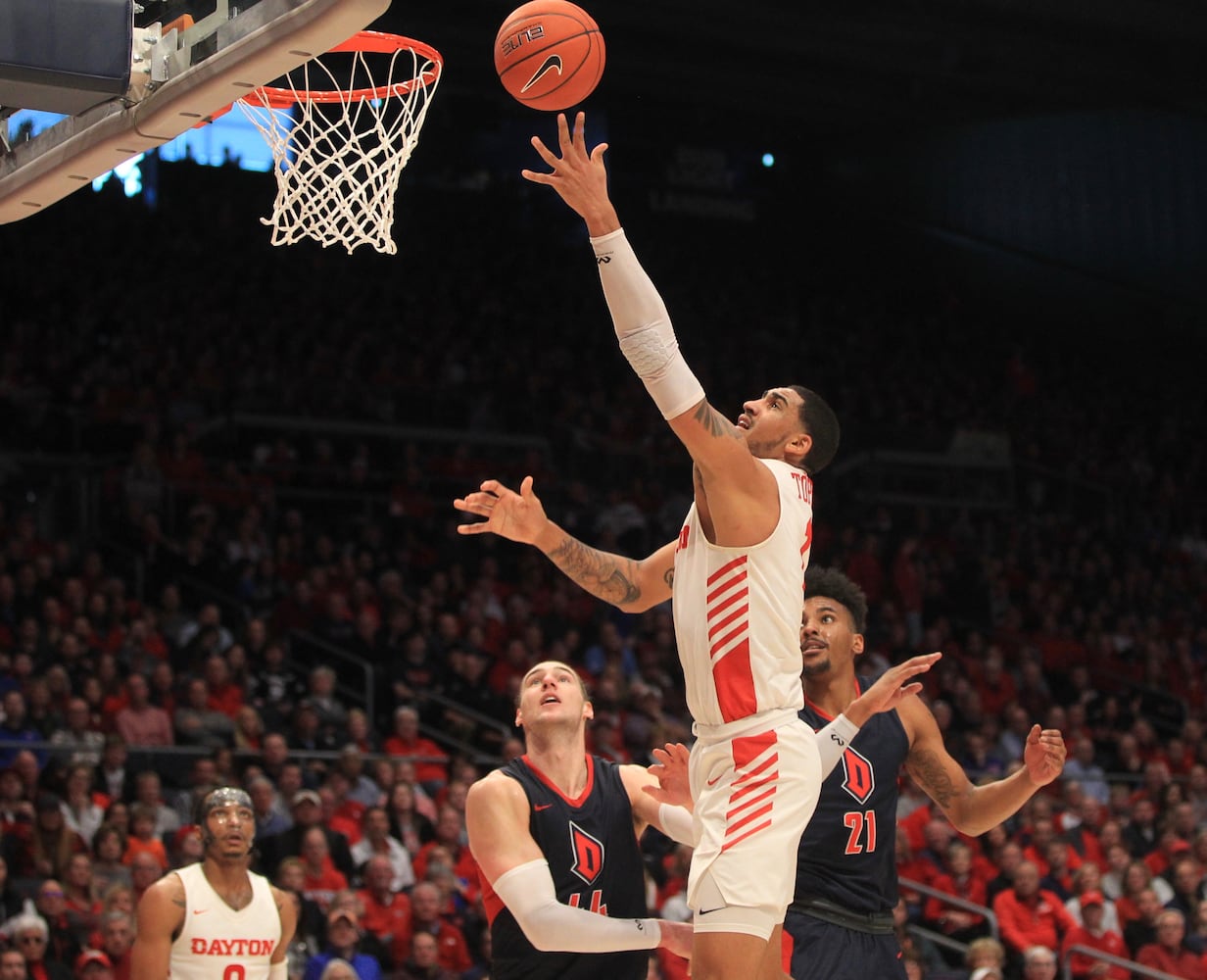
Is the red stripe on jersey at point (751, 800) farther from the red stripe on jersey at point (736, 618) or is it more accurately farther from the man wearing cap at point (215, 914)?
the man wearing cap at point (215, 914)

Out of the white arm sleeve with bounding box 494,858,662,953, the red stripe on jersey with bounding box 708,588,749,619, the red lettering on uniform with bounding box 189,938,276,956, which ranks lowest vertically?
the red lettering on uniform with bounding box 189,938,276,956

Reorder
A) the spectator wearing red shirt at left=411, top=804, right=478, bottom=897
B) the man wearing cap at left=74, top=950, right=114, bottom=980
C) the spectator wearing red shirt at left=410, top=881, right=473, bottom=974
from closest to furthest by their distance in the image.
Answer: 1. the man wearing cap at left=74, top=950, right=114, bottom=980
2. the spectator wearing red shirt at left=410, top=881, right=473, bottom=974
3. the spectator wearing red shirt at left=411, top=804, right=478, bottom=897

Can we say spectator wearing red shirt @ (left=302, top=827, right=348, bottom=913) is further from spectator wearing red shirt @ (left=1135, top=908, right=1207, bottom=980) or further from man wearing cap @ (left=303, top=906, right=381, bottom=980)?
spectator wearing red shirt @ (left=1135, top=908, right=1207, bottom=980)

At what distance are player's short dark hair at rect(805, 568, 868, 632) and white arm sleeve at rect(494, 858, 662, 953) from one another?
1245mm

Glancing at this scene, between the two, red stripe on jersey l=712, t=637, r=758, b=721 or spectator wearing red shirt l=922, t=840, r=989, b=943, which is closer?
red stripe on jersey l=712, t=637, r=758, b=721

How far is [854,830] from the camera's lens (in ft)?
16.3

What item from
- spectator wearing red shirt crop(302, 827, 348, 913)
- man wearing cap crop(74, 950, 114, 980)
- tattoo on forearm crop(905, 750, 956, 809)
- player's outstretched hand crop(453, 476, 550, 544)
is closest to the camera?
player's outstretched hand crop(453, 476, 550, 544)

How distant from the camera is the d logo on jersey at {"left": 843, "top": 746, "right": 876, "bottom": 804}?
503cm

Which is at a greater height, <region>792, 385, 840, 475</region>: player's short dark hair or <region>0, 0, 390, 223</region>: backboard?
<region>0, 0, 390, 223</region>: backboard

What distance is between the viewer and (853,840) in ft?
16.3

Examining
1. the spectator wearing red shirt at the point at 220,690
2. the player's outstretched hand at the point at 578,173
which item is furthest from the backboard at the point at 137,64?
the spectator wearing red shirt at the point at 220,690

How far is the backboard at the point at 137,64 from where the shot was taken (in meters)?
4.42

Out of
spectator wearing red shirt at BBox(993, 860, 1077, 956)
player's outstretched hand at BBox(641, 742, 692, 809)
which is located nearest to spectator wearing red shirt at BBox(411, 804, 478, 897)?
spectator wearing red shirt at BBox(993, 860, 1077, 956)

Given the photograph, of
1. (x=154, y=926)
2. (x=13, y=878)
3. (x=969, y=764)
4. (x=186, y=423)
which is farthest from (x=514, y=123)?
(x=154, y=926)
